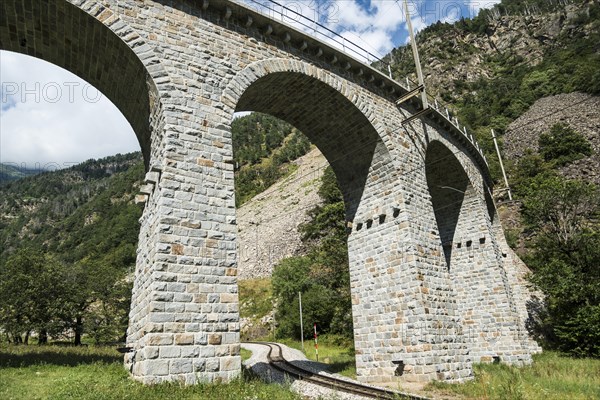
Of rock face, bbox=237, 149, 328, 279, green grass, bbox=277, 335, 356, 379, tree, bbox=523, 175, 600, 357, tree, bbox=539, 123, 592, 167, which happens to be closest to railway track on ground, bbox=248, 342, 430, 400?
green grass, bbox=277, 335, 356, 379

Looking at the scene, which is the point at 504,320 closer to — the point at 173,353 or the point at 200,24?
the point at 173,353

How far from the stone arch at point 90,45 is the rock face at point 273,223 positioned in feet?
127

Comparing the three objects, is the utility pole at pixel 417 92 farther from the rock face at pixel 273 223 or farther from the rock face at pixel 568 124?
the rock face at pixel 273 223

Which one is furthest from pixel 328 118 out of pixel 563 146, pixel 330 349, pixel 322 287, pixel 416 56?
pixel 563 146

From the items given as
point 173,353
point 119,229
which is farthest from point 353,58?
point 119,229

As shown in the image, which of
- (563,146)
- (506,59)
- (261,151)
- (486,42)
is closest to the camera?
(563,146)

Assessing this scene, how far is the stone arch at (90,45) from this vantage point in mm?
8758

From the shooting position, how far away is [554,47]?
67.8 metres

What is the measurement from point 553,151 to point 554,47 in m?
37.0

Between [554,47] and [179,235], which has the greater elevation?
[554,47]

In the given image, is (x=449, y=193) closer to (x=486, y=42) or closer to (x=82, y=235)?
(x=486, y=42)

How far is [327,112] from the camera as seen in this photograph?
1380 centimetres

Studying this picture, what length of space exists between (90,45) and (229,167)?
4.59m

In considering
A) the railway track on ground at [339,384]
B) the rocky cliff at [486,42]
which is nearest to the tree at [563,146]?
the rocky cliff at [486,42]
